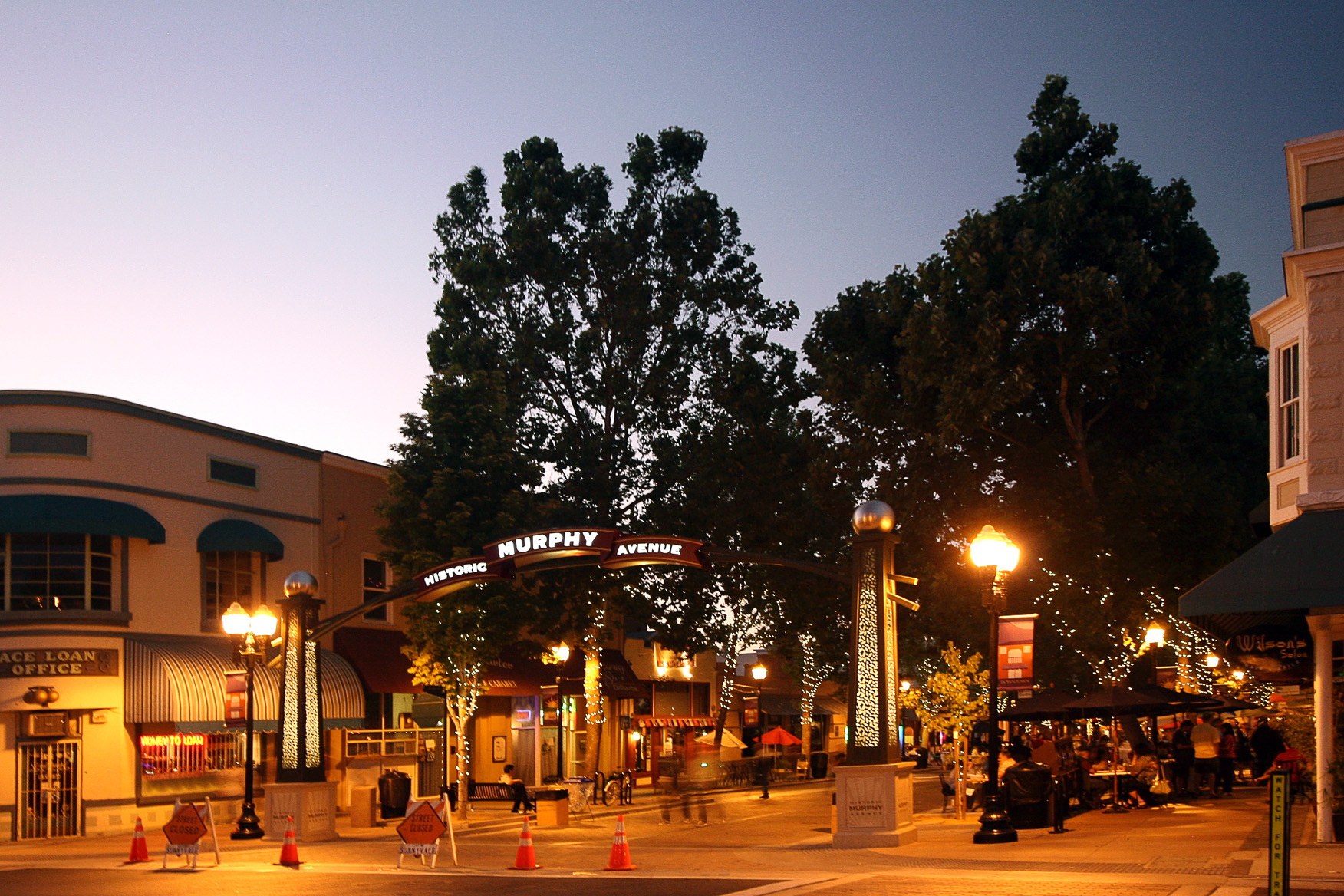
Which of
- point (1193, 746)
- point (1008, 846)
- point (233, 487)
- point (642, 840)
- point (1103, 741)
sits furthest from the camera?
point (1103, 741)

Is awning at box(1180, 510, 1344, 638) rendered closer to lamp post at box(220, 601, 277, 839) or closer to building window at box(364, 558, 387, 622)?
lamp post at box(220, 601, 277, 839)

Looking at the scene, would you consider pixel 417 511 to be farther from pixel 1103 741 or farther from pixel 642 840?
pixel 1103 741

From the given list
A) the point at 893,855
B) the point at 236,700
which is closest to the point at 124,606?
the point at 236,700

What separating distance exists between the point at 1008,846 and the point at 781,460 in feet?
64.2

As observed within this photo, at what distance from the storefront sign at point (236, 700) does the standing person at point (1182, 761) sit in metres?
18.7

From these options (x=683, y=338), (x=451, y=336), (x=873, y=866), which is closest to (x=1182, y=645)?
(x=683, y=338)

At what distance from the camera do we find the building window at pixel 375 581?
35688 millimetres

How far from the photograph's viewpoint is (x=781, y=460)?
122ft

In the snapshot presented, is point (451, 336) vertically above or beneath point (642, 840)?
above

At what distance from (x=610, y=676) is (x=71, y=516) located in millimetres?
20587

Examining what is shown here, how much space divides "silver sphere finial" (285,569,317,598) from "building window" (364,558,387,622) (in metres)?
10.6

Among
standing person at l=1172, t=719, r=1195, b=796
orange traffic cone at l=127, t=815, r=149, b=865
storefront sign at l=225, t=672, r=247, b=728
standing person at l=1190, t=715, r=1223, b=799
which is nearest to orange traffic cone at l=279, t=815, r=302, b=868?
orange traffic cone at l=127, t=815, r=149, b=865

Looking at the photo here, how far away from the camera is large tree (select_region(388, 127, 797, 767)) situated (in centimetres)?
3653

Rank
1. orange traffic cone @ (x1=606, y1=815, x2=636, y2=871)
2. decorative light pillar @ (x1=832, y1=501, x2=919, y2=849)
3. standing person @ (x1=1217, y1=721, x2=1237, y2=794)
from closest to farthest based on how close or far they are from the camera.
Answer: orange traffic cone @ (x1=606, y1=815, x2=636, y2=871) → decorative light pillar @ (x1=832, y1=501, x2=919, y2=849) → standing person @ (x1=1217, y1=721, x2=1237, y2=794)
